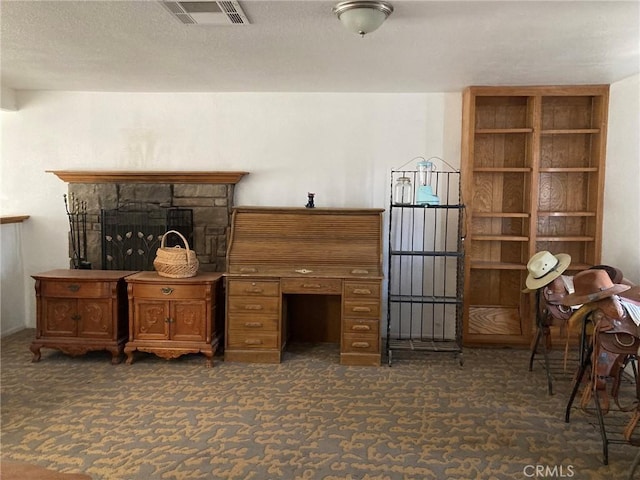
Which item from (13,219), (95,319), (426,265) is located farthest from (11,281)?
(426,265)

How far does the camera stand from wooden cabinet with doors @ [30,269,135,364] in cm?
387

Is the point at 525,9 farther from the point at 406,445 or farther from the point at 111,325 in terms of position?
the point at 111,325

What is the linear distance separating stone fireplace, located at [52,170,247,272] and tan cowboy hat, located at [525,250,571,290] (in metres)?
2.52

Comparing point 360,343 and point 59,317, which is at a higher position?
point 59,317

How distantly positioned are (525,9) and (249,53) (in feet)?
5.68

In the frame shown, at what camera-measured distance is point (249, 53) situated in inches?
131

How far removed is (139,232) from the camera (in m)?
4.52

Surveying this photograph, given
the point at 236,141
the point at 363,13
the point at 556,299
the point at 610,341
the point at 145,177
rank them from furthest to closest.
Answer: the point at 236,141 < the point at 145,177 < the point at 556,299 < the point at 610,341 < the point at 363,13

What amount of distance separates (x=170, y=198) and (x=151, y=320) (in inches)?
46.9

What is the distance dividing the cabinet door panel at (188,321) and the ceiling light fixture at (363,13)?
7.62ft

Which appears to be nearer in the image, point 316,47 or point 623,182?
point 316,47

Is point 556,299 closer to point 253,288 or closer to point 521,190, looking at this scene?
point 521,190

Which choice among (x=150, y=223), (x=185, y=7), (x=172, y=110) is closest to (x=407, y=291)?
(x=150, y=223)

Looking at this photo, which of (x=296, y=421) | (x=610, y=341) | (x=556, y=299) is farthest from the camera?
(x=556, y=299)
